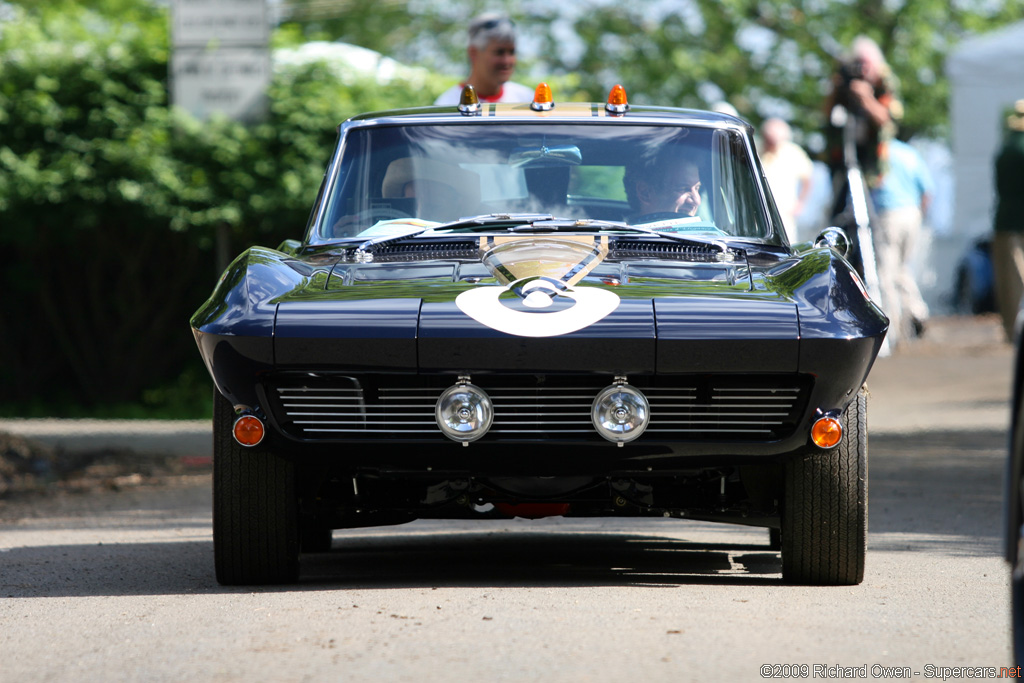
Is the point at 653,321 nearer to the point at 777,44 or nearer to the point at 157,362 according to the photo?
the point at 157,362

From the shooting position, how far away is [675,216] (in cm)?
572

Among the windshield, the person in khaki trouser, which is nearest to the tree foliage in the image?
the person in khaki trouser

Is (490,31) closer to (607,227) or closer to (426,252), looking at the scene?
(607,227)

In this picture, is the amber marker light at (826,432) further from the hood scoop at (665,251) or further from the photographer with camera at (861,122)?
the photographer with camera at (861,122)

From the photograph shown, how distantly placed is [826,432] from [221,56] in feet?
25.1

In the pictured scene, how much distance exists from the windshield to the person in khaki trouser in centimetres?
893

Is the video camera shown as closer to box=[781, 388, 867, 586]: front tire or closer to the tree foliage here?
box=[781, 388, 867, 586]: front tire

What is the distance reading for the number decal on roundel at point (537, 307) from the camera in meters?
4.44

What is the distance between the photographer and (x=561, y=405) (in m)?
4.54

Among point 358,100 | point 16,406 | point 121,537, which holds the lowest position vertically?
point 16,406

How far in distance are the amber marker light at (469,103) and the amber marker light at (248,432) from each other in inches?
78.7

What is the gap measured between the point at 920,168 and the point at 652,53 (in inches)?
763

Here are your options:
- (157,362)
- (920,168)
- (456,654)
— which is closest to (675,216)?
(456,654)

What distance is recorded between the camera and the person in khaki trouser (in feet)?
46.4
